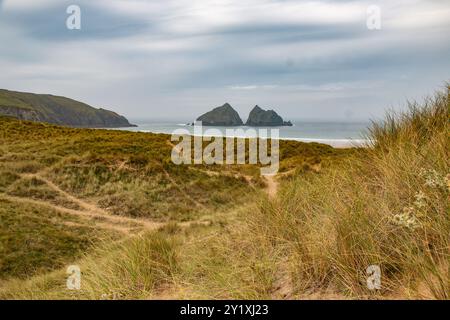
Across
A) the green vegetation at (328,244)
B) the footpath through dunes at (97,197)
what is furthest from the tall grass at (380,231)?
the footpath through dunes at (97,197)

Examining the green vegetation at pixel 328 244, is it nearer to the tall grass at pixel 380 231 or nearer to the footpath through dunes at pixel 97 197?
the tall grass at pixel 380 231

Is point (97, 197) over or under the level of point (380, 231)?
under

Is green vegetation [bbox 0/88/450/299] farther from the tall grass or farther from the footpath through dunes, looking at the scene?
the footpath through dunes

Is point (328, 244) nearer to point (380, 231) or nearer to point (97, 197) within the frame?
point (380, 231)

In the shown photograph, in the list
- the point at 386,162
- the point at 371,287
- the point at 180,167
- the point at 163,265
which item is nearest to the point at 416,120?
the point at 386,162

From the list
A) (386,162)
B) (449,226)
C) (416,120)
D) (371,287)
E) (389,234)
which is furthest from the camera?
(416,120)

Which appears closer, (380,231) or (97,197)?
(380,231)

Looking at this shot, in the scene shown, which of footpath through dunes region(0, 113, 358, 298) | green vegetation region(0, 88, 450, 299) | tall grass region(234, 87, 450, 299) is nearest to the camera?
tall grass region(234, 87, 450, 299)

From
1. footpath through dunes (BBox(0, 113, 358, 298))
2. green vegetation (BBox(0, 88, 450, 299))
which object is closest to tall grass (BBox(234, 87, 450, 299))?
green vegetation (BBox(0, 88, 450, 299))

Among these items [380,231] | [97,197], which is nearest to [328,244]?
[380,231]

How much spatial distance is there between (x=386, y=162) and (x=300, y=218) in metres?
1.46
